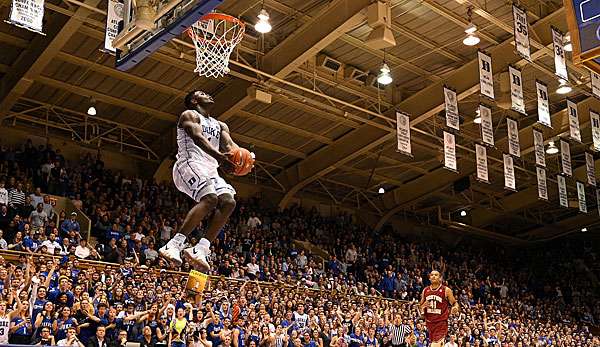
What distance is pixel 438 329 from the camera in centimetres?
1195

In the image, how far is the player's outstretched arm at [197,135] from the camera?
5.96 meters

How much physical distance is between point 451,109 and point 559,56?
149 inches

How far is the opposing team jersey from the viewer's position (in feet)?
39.1

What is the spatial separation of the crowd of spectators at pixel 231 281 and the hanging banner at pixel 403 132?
5.10m

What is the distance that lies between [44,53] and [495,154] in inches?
737

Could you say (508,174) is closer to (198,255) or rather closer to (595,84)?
(595,84)

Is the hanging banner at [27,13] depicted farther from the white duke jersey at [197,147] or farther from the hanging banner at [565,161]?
the hanging banner at [565,161]

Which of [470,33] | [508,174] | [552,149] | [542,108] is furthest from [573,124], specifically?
[552,149]

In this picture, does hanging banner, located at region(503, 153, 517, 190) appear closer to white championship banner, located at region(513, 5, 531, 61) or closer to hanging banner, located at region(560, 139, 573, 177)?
hanging banner, located at region(560, 139, 573, 177)

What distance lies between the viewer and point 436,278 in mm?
11719

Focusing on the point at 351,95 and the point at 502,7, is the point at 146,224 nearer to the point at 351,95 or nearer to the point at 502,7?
the point at 351,95

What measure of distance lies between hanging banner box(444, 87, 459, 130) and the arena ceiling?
1.76m

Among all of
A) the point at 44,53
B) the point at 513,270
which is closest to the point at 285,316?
Result: the point at 44,53

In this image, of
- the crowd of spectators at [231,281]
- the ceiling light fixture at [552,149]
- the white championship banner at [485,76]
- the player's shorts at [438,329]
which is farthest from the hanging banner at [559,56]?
the ceiling light fixture at [552,149]
